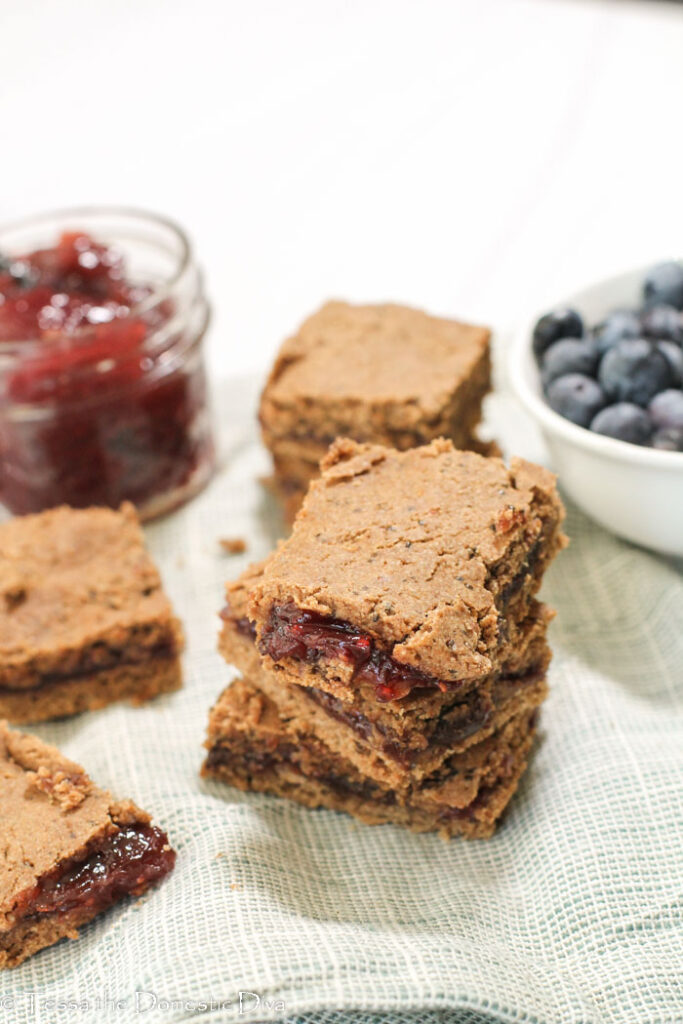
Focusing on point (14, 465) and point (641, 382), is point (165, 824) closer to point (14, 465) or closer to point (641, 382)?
point (14, 465)

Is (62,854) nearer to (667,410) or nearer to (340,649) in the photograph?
(340,649)

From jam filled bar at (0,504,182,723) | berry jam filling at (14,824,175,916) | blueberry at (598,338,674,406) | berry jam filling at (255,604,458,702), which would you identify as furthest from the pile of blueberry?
berry jam filling at (14,824,175,916)

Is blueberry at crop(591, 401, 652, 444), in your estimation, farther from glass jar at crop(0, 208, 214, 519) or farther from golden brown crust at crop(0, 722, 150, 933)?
golden brown crust at crop(0, 722, 150, 933)

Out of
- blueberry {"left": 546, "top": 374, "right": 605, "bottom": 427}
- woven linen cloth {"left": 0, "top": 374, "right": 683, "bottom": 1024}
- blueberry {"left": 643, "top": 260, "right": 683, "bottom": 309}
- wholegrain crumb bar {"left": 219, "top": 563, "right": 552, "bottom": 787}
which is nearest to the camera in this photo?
woven linen cloth {"left": 0, "top": 374, "right": 683, "bottom": 1024}

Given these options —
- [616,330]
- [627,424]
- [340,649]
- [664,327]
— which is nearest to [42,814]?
[340,649]

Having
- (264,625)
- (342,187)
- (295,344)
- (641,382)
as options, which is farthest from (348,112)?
(264,625)

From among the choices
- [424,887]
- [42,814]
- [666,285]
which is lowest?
[424,887]
